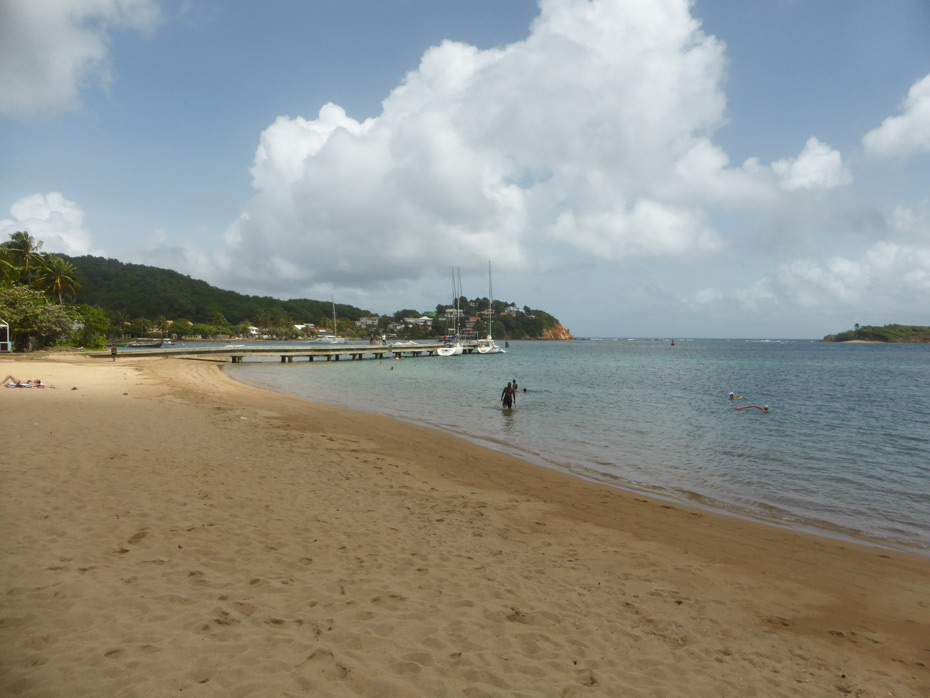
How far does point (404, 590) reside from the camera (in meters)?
5.16

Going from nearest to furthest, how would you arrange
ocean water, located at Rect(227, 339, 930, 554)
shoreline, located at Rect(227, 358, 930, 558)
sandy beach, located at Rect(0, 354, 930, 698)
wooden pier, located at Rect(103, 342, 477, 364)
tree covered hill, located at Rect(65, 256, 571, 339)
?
1. sandy beach, located at Rect(0, 354, 930, 698)
2. shoreline, located at Rect(227, 358, 930, 558)
3. ocean water, located at Rect(227, 339, 930, 554)
4. wooden pier, located at Rect(103, 342, 477, 364)
5. tree covered hill, located at Rect(65, 256, 571, 339)

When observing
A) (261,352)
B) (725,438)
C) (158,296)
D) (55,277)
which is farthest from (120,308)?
(725,438)

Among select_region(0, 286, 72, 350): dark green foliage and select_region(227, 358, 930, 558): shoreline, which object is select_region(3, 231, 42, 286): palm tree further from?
select_region(227, 358, 930, 558): shoreline

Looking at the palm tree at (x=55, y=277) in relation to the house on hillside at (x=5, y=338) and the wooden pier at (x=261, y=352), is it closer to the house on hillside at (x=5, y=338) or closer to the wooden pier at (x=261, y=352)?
the wooden pier at (x=261, y=352)

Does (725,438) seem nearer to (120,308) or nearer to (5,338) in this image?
(5,338)

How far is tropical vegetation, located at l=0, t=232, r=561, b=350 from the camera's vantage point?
4541 cm

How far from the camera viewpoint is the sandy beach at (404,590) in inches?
147

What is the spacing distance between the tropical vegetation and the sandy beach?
47.1 m

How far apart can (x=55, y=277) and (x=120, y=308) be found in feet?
287

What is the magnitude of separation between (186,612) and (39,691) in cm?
115

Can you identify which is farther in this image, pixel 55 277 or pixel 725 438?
pixel 55 277

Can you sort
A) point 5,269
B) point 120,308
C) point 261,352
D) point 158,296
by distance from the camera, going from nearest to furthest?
point 5,269, point 261,352, point 120,308, point 158,296

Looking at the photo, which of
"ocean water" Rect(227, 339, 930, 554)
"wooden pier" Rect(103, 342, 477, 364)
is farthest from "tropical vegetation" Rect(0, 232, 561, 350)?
"ocean water" Rect(227, 339, 930, 554)

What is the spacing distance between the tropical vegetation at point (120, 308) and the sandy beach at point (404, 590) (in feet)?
155
